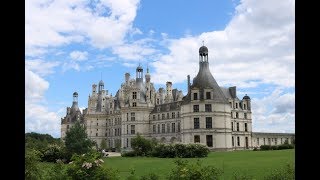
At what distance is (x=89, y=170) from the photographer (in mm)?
9992

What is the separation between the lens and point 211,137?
184ft

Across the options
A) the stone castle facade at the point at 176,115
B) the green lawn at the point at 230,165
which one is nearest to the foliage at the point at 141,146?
the stone castle facade at the point at 176,115

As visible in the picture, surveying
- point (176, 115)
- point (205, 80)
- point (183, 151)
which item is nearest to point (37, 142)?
point (183, 151)

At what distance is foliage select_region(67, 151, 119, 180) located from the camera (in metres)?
9.84

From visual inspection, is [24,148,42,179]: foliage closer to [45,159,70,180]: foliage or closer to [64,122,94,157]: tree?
[45,159,70,180]: foliage

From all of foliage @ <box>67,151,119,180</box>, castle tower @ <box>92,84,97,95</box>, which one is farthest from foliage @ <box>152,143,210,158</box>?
castle tower @ <box>92,84,97,95</box>

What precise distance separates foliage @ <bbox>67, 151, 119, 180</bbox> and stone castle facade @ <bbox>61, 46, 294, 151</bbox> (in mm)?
46200

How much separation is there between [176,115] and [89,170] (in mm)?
58627

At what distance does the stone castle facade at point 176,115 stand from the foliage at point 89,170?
46.2m

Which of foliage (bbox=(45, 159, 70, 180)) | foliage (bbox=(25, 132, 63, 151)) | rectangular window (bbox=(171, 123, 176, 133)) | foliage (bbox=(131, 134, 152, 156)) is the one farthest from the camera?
rectangular window (bbox=(171, 123, 176, 133))

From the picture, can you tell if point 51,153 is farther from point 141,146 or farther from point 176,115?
point 176,115
